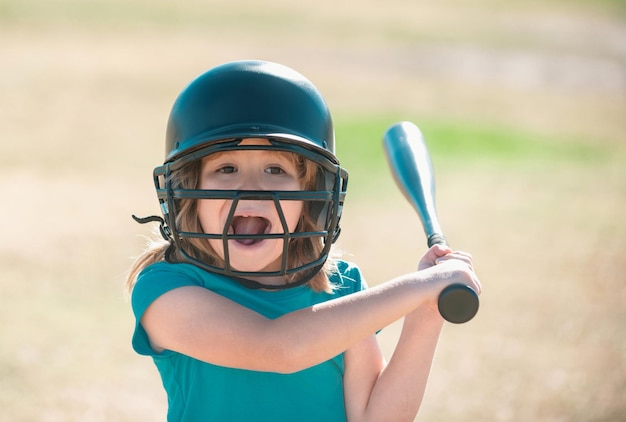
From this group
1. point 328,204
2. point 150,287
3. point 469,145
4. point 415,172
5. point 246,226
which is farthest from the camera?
point 469,145

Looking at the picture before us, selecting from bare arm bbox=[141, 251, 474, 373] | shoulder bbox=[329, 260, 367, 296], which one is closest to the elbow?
bare arm bbox=[141, 251, 474, 373]

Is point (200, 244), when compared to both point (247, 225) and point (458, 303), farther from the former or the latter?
point (458, 303)

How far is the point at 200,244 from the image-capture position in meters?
2.48

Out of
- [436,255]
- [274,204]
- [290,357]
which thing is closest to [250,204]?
[274,204]

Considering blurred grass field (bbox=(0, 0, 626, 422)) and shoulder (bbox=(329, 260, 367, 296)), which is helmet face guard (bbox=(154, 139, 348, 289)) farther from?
blurred grass field (bbox=(0, 0, 626, 422))

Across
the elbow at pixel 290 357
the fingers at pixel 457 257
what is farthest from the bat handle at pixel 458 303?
the elbow at pixel 290 357

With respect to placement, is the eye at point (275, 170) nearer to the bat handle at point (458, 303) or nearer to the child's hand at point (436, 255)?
the child's hand at point (436, 255)

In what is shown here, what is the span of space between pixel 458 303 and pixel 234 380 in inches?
24.5

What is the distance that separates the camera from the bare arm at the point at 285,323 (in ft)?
7.10

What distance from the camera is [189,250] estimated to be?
249 centimetres
